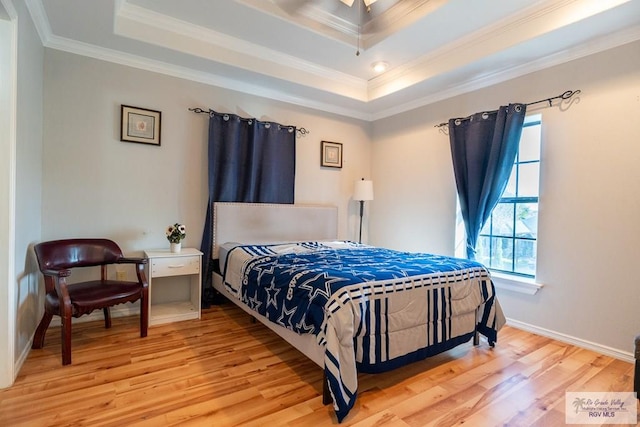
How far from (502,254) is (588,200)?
0.96 metres

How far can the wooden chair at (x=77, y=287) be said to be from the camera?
219cm

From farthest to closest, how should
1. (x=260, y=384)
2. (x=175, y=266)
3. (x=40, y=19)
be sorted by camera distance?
(x=175, y=266) < (x=40, y=19) < (x=260, y=384)

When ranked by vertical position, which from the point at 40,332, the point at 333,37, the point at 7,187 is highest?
Result: the point at 333,37

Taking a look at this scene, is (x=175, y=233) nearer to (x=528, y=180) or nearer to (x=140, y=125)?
(x=140, y=125)

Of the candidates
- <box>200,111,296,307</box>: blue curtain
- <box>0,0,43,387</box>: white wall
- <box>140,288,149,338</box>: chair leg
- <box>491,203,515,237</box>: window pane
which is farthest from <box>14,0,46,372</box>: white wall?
<box>491,203,515,237</box>: window pane

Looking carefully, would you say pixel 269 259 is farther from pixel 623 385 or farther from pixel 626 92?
pixel 626 92

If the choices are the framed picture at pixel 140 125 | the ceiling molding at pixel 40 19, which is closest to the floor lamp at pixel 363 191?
the framed picture at pixel 140 125

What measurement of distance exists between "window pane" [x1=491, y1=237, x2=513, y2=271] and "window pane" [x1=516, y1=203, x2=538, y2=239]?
0.53 ft

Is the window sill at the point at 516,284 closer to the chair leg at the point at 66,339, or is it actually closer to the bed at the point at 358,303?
the bed at the point at 358,303

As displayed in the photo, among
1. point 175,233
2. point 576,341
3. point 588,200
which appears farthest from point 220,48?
point 576,341

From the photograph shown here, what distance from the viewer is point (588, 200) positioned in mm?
2652

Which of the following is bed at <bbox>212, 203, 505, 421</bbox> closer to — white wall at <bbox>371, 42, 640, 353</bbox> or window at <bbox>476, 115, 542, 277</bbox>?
white wall at <bbox>371, 42, 640, 353</bbox>

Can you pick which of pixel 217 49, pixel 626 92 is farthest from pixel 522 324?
pixel 217 49

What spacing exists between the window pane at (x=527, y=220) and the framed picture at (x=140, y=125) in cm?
369
